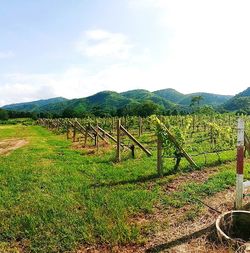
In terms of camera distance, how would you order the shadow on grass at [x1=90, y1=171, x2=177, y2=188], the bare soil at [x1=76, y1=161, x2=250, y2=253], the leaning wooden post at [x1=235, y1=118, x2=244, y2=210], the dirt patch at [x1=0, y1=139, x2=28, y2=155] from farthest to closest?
the dirt patch at [x1=0, y1=139, x2=28, y2=155] → the shadow on grass at [x1=90, y1=171, x2=177, y2=188] → the leaning wooden post at [x1=235, y1=118, x2=244, y2=210] → the bare soil at [x1=76, y1=161, x2=250, y2=253]

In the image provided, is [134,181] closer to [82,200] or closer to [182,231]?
[82,200]

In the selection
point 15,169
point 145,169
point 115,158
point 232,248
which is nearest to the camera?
point 232,248

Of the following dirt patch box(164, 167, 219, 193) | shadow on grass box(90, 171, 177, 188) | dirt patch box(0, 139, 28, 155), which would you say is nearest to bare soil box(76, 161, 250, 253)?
dirt patch box(164, 167, 219, 193)

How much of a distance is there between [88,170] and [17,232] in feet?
19.4

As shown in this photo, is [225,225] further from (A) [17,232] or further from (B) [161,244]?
(A) [17,232]

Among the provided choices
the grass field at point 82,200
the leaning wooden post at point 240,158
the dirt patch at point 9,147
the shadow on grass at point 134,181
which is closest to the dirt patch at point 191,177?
the grass field at point 82,200

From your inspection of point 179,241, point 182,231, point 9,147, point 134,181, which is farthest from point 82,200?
point 9,147

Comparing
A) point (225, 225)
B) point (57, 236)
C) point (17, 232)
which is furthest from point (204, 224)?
point (17, 232)

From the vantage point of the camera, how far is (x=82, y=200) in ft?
26.8

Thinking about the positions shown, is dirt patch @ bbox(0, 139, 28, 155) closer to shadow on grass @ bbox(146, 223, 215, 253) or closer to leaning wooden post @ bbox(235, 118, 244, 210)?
shadow on grass @ bbox(146, 223, 215, 253)

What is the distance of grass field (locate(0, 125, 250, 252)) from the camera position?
6031 mm

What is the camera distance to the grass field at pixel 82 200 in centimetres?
603

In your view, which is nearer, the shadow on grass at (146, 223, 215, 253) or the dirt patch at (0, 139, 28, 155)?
the shadow on grass at (146, 223, 215, 253)

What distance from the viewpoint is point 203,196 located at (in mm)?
8375
